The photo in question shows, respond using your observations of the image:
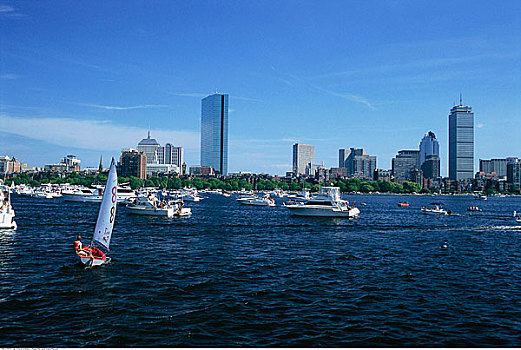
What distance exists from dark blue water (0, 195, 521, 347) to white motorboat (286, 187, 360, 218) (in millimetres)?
40276

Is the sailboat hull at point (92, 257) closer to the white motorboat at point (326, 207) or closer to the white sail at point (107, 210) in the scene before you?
the white sail at point (107, 210)

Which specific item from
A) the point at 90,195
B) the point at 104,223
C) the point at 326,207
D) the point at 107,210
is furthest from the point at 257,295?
the point at 90,195

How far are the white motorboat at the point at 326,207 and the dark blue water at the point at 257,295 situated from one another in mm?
40276

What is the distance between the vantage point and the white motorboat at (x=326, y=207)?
299 ft

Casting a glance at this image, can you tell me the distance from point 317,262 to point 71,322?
23274 millimetres

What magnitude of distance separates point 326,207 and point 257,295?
65964 mm

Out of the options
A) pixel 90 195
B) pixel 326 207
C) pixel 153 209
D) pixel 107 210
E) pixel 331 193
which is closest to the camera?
pixel 107 210

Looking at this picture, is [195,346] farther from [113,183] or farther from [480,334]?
[113,183]

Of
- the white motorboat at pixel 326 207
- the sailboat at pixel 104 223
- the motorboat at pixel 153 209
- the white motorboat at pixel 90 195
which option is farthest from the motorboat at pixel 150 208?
the white motorboat at pixel 90 195

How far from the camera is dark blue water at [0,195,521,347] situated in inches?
784

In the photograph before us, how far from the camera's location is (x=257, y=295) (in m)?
26.8

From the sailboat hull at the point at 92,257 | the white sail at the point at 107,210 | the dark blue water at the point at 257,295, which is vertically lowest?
the dark blue water at the point at 257,295

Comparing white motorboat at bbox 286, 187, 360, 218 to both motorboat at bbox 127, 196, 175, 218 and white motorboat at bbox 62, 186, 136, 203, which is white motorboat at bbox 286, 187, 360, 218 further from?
white motorboat at bbox 62, 186, 136, 203

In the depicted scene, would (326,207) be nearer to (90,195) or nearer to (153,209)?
(153,209)
